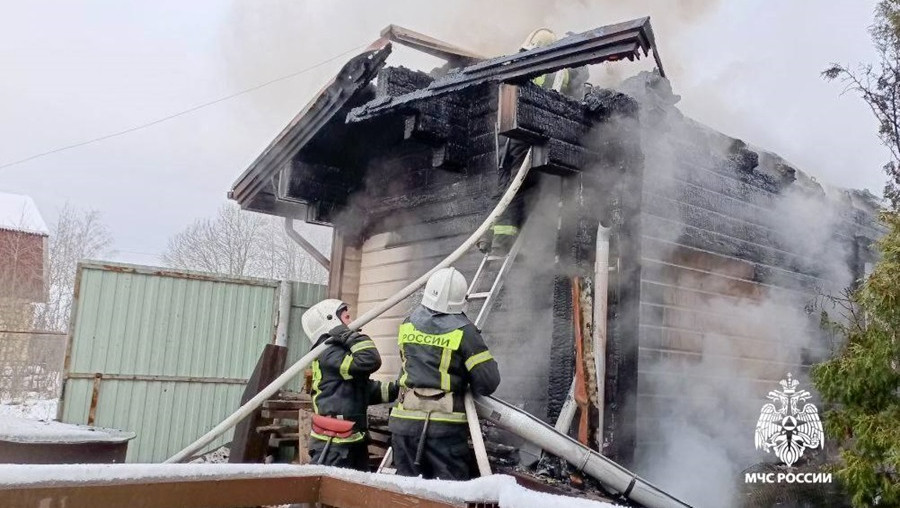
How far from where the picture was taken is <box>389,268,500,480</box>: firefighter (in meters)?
4.42

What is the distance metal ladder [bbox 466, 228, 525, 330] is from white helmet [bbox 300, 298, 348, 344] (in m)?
1.12

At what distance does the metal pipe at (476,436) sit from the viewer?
4.16 meters

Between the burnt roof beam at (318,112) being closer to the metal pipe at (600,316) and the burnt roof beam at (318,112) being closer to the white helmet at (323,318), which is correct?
the white helmet at (323,318)

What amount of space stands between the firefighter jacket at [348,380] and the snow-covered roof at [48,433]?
7.94 feet

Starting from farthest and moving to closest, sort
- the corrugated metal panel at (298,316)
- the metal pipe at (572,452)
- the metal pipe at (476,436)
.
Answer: the corrugated metal panel at (298,316) → the metal pipe at (572,452) → the metal pipe at (476,436)

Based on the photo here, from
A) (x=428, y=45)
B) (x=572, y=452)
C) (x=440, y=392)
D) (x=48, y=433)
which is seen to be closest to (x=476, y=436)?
(x=440, y=392)

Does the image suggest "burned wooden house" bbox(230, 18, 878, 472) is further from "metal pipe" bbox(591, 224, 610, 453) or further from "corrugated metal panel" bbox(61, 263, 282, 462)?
"corrugated metal panel" bbox(61, 263, 282, 462)

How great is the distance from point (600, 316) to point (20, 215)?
33.4m

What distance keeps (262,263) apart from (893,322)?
135 feet

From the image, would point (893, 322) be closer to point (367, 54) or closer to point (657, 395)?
point (657, 395)

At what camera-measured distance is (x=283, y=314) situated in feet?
30.2

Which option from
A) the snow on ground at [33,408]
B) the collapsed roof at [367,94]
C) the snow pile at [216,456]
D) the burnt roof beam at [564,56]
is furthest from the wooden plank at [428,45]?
the snow on ground at [33,408]

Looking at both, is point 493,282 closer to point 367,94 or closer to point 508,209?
point 508,209

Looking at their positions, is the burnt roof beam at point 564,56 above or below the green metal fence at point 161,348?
above
